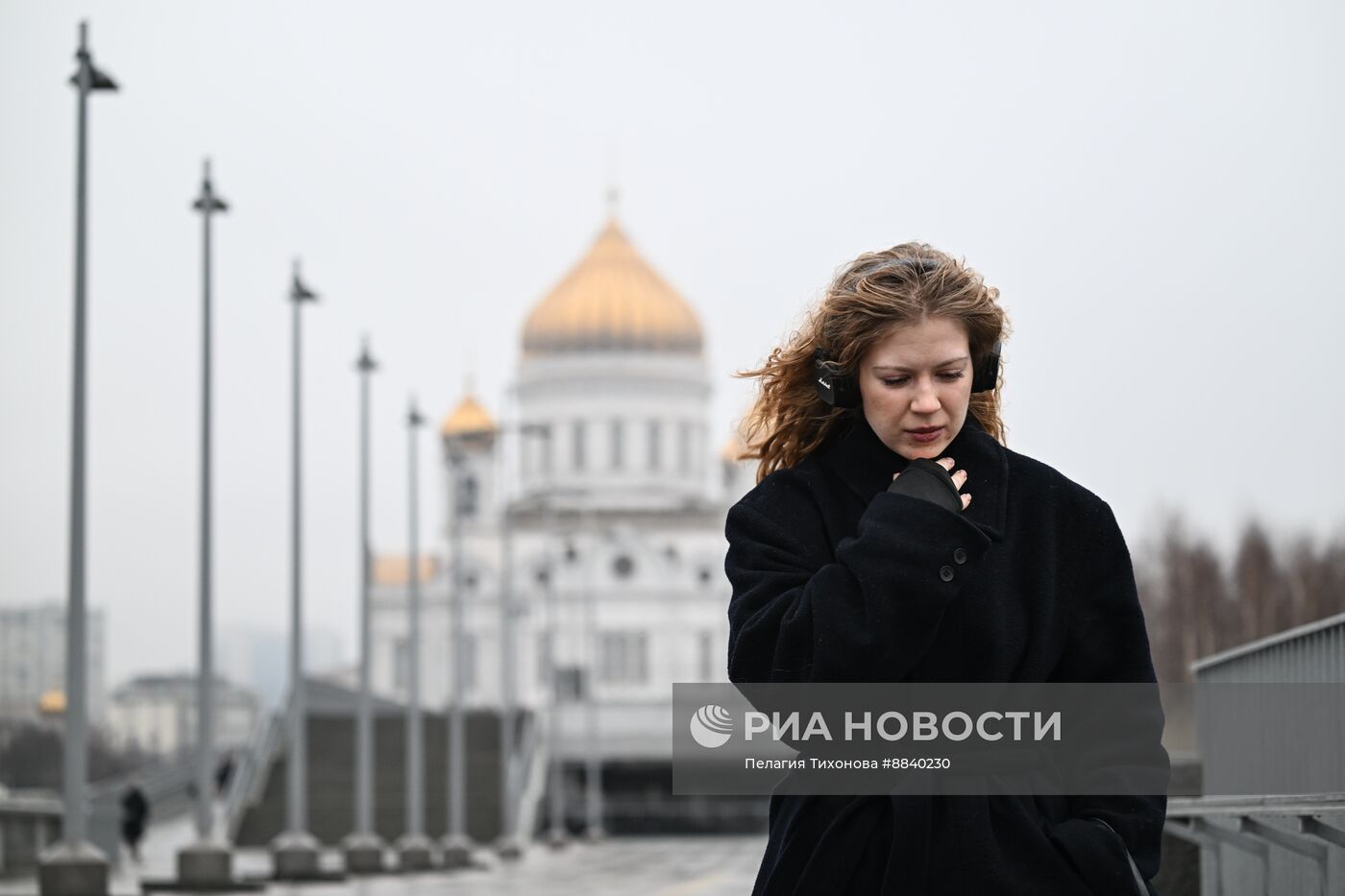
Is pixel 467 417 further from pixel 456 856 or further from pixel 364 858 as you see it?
pixel 364 858

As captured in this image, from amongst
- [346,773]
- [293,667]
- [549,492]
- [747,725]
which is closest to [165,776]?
[346,773]

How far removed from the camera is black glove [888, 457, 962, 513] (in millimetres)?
3316

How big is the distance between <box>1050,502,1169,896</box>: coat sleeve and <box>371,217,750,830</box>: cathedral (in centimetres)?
8524

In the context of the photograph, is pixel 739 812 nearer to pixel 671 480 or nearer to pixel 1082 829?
pixel 671 480

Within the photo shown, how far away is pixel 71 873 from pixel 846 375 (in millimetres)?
15491

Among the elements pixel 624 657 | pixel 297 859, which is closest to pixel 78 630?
pixel 297 859

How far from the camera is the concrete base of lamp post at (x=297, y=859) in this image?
2905 centimetres

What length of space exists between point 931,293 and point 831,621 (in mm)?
514

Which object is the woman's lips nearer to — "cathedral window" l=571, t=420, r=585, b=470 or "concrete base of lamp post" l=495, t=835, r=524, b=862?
"concrete base of lamp post" l=495, t=835, r=524, b=862

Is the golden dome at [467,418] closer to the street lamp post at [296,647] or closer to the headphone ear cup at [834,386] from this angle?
the street lamp post at [296,647]

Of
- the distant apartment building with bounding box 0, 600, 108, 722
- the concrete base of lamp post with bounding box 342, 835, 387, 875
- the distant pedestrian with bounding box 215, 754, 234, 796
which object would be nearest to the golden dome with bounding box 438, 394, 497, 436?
the distant pedestrian with bounding box 215, 754, 234, 796

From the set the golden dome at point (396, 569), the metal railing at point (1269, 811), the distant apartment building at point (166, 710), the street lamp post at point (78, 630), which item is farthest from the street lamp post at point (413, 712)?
the distant apartment building at point (166, 710)

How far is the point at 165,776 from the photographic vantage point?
2168 inches

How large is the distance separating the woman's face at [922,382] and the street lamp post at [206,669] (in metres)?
20.3
